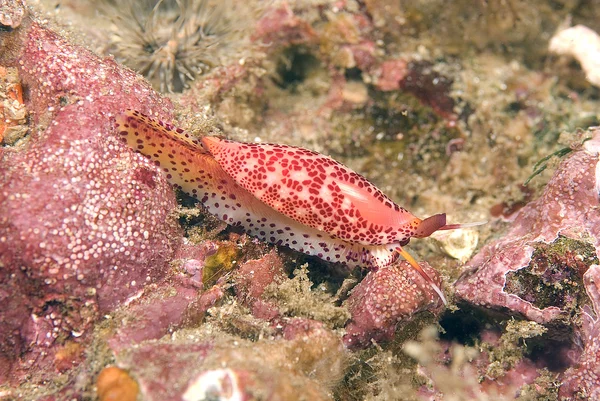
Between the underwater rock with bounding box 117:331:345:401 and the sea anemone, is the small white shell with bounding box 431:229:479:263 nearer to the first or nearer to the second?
the underwater rock with bounding box 117:331:345:401

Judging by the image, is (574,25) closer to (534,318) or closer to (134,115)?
(534,318)

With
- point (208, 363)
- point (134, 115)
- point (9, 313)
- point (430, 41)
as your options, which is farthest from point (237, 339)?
point (430, 41)

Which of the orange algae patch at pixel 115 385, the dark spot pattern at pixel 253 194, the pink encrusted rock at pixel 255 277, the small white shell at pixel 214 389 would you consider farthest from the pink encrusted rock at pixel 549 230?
the orange algae patch at pixel 115 385

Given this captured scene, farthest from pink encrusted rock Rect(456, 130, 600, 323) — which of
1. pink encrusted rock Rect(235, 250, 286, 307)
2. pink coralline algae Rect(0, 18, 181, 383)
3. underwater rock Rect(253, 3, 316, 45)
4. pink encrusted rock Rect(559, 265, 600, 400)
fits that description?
underwater rock Rect(253, 3, 316, 45)

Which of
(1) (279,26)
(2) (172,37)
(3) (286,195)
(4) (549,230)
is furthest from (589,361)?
(2) (172,37)

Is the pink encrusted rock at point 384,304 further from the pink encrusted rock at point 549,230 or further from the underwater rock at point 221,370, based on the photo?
the underwater rock at point 221,370
